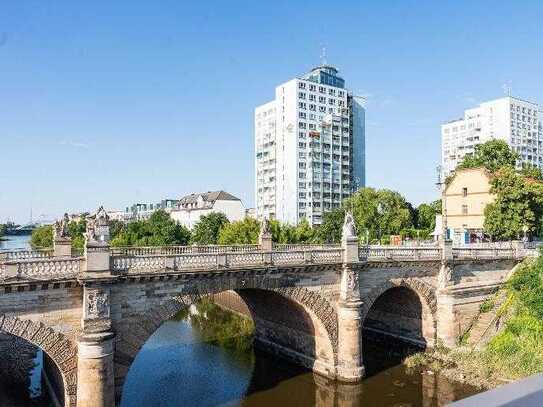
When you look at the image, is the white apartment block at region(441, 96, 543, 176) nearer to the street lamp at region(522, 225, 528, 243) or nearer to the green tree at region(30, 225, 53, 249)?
the street lamp at region(522, 225, 528, 243)

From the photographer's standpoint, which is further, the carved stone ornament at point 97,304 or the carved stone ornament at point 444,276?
the carved stone ornament at point 444,276

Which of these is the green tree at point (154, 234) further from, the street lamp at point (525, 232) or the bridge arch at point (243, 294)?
the street lamp at point (525, 232)

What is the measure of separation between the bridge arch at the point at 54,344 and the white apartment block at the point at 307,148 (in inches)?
3056

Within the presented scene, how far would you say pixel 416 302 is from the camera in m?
35.0

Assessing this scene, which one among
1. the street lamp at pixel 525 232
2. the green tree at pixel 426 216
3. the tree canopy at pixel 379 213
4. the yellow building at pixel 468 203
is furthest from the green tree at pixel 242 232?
the green tree at pixel 426 216

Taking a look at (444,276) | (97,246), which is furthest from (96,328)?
(444,276)

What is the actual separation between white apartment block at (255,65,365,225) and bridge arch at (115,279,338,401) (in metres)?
66.3

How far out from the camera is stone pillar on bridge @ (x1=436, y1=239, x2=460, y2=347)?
3341 centimetres

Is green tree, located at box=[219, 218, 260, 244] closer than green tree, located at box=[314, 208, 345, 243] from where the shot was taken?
Yes

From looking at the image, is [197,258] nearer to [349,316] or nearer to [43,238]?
[349,316]

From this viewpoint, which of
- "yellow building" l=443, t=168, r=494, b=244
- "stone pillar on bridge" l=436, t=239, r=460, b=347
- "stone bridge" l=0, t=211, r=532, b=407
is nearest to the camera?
"stone bridge" l=0, t=211, r=532, b=407

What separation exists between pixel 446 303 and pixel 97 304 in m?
24.6

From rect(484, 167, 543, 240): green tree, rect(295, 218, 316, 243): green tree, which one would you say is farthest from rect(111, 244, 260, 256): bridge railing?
rect(295, 218, 316, 243): green tree

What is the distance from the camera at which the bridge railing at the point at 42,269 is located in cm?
1853
